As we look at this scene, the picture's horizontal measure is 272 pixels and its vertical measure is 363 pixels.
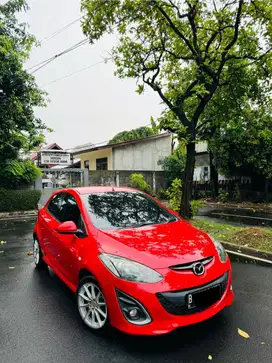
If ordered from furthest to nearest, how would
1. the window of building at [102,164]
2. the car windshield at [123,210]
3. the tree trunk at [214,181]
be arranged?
the window of building at [102,164], the tree trunk at [214,181], the car windshield at [123,210]

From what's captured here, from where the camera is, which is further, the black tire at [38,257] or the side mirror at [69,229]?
the black tire at [38,257]

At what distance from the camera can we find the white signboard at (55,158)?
14.5 metres

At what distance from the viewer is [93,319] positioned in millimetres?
2891

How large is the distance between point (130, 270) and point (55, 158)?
13104 mm

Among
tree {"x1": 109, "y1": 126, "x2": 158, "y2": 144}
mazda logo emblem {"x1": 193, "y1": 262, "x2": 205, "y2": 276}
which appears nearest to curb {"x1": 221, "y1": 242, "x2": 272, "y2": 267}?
mazda logo emblem {"x1": 193, "y1": 262, "x2": 205, "y2": 276}

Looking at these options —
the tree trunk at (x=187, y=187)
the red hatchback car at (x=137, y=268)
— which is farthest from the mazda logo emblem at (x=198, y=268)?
the tree trunk at (x=187, y=187)

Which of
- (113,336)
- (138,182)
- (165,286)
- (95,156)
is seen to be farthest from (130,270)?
(95,156)

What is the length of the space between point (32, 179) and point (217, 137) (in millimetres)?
10158

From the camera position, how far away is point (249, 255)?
544 cm

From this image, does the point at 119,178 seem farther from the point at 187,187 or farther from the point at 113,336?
the point at 113,336

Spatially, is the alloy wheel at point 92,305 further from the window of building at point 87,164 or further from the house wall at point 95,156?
the window of building at point 87,164

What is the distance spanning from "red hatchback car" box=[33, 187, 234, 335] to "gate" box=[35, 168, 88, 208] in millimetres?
10440

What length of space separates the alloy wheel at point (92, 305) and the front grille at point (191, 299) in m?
0.65

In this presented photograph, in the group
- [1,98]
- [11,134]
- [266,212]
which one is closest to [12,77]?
[1,98]
